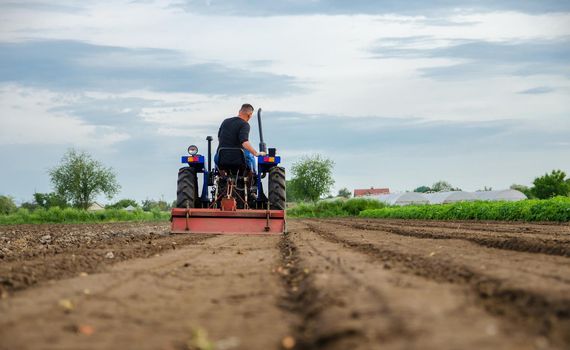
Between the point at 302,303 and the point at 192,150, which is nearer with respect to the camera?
the point at 302,303

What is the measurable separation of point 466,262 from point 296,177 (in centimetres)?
7083

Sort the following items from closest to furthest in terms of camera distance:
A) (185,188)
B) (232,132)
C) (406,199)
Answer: (232,132), (185,188), (406,199)

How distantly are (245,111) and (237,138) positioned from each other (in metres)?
0.56

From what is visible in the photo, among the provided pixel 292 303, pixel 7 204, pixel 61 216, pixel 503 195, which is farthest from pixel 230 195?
pixel 7 204

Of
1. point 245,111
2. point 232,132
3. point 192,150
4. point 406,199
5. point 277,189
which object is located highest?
point 245,111

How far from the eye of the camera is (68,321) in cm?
448

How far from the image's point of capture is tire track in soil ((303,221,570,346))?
4.07 meters

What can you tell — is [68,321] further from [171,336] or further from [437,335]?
[437,335]

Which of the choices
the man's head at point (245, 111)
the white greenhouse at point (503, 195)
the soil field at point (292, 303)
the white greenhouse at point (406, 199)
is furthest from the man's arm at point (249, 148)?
the white greenhouse at point (406, 199)

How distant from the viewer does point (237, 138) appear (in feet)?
45.5

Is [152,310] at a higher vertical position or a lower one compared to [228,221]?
lower

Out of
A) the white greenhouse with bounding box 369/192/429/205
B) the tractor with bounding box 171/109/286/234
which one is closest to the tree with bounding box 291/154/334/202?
the white greenhouse with bounding box 369/192/429/205

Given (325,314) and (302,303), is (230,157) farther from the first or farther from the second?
(325,314)

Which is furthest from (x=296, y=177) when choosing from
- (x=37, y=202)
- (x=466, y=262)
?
(x=466, y=262)
